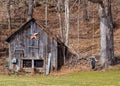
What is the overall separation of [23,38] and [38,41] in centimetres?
144

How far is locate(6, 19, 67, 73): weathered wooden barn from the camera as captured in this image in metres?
40.2

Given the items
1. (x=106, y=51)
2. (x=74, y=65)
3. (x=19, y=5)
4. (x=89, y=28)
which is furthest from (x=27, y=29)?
(x=19, y=5)

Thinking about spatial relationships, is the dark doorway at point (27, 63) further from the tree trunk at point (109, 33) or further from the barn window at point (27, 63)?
the tree trunk at point (109, 33)

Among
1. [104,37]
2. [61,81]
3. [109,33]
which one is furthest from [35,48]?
[61,81]

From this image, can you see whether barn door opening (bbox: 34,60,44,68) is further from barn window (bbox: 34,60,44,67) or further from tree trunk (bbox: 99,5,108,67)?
tree trunk (bbox: 99,5,108,67)

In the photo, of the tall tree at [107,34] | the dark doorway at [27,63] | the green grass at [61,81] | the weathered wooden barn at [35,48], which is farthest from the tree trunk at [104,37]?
the dark doorway at [27,63]

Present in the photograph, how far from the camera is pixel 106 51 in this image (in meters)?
36.9

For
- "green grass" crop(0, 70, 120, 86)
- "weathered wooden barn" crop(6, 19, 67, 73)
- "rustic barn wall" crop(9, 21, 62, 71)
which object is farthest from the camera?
"rustic barn wall" crop(9, 21, 62, 71)

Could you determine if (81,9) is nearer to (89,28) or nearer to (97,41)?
(89,28)

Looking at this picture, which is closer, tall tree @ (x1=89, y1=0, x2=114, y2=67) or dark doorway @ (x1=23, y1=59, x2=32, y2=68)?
tall tree @ (x1=89, y1=0, x2=114, y2=67)

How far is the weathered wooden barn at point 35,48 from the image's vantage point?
40156 millimetres

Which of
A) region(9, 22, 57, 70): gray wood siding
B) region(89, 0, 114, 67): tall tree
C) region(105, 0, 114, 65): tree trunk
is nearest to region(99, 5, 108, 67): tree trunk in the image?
region(89, 0, 114, 67): tall tree

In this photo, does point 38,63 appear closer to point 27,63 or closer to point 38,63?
point 38,63

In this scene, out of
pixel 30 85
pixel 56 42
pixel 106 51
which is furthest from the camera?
pixel 56 42
